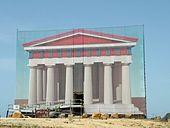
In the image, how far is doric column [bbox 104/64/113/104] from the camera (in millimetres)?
56406

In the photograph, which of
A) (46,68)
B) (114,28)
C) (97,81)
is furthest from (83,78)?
(114,28)

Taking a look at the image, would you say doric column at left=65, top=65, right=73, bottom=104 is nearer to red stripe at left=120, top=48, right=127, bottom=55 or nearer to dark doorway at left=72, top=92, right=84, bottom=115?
dark doorway at left=72, top=92, right=84, bottom=115

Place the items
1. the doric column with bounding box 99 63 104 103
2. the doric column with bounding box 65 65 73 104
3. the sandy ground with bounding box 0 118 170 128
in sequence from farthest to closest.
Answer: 1. the doric column with bounding box 99 63 104 103
2. the doric column with bounding box 65 65 73 104
3. the sandy ground with bounding box 0 118 170 128

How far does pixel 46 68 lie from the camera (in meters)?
58.6

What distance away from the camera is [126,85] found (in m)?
55.6

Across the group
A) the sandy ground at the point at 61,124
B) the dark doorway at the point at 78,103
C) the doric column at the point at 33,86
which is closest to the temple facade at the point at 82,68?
the doric column at the point at 33,86

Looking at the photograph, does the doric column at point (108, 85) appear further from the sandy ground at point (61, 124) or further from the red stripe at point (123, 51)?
the sandy ground at point (61, 124)

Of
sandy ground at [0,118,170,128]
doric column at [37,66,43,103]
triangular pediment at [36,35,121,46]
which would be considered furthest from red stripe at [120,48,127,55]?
sandy ground at [0,118,170,128]

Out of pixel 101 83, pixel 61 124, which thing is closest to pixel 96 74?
pixel 101 83

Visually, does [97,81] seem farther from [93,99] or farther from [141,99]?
[141,99]

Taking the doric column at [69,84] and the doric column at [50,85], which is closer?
the doric column at [69,84]

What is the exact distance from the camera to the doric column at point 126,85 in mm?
54688

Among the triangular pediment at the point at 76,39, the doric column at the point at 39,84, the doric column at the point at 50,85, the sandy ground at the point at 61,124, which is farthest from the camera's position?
the doric column at the point at 39,84

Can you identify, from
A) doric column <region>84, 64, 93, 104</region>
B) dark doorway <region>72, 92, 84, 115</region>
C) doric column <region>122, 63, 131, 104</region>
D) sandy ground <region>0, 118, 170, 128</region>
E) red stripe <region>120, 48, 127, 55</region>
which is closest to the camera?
sandy ground <region>0, 118, 170, 128</region>
